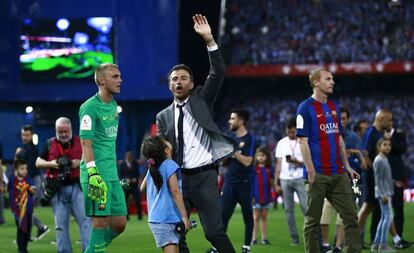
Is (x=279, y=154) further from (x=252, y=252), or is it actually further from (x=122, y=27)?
(x=122, y=27)

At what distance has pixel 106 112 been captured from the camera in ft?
32.8

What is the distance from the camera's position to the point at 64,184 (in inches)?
488

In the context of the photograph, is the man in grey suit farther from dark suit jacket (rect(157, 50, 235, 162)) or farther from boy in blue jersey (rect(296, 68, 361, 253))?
boy in blue jersey (rect(296, 68, 361, 253))

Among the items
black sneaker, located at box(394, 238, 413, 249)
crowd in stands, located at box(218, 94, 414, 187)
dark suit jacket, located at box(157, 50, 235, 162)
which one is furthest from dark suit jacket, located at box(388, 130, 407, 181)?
crowd in stands, located at box(218, 94, 414, 187)

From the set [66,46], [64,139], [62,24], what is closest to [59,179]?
[64,139]

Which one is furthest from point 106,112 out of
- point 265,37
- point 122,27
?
point 265,37

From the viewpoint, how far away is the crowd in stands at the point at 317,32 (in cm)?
4519

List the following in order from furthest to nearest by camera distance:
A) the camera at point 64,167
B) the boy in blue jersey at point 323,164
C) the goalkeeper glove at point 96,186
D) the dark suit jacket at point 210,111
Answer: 1. the camera at point 64,167
2. the boy in blue jersey at point 323,164
3. the dark suit jacket at point 210,111
4. the goalkeeper glove at point 96,186

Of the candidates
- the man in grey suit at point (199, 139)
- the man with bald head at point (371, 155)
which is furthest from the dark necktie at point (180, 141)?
the man with bald head at point (371, 155)

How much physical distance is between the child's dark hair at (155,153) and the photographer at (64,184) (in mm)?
3270

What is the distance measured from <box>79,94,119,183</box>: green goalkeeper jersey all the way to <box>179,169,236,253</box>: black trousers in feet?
2.67

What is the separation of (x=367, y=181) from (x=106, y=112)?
6.33 m

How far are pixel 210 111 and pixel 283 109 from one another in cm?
3626

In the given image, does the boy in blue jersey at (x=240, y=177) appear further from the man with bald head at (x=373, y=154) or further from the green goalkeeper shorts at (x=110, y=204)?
the green goalkeeper shorts at (x=110, y=204)
